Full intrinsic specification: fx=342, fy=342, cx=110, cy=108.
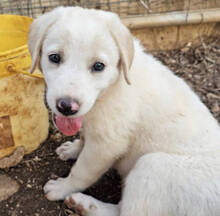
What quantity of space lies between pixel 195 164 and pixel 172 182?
25 cm

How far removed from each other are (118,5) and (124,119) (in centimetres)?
306

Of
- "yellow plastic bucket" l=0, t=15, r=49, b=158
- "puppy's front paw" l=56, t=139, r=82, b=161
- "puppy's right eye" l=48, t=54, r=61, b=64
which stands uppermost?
"puppy's right eye" l=48, t=54, r=61, b=64

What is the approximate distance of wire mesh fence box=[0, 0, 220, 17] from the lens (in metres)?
5.14

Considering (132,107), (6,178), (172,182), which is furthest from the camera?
(6,178)

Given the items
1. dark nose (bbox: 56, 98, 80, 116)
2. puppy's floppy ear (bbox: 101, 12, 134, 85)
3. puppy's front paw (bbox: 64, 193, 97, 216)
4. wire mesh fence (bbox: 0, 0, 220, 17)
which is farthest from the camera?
wire mesh fence (bbox: 0, 0, 220, 17)

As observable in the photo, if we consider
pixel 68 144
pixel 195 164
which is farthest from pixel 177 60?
pixel 195 164

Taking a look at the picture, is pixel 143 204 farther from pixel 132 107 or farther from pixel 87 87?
pixel 87 87

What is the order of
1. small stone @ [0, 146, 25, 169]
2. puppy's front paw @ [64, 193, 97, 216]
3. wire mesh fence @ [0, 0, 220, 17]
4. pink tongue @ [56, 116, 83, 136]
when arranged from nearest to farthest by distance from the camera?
1. pink tongue @ [56, 116, 83, 136]
2. puppy's front paw @ [64, 193, 97, 216]
3. small stone @ [0, 146, 25, 169]
4. wire mesh fence @ [0, 0, 220, 17]

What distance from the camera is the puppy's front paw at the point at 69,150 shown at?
3.82m

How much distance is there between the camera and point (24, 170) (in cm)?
368

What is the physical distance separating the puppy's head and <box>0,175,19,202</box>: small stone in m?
1.31

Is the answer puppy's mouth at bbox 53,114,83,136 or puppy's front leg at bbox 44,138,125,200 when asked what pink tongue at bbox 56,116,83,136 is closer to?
puppy's mouth at bbox 53,114,83,136

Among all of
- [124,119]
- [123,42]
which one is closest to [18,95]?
[124,119]

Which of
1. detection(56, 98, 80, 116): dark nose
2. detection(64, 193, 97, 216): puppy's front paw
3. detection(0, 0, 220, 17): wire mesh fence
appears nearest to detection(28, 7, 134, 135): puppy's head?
detection(56, 98, 80, 116): dark nose
